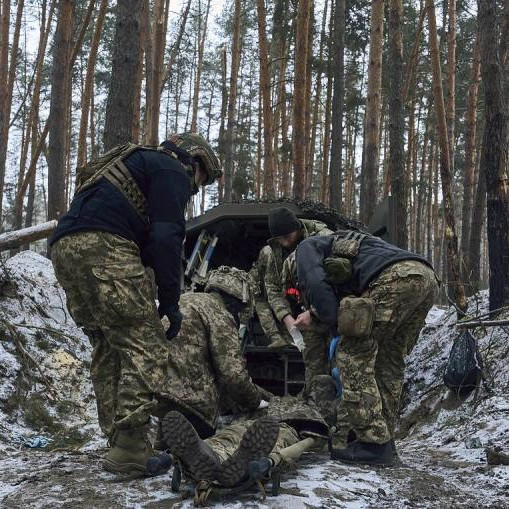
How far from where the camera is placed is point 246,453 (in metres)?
2.56

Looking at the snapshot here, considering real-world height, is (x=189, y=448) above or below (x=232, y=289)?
below

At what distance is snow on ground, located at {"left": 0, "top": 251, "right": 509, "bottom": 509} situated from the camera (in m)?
2.74

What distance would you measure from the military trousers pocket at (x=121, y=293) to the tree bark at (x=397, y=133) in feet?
18.1

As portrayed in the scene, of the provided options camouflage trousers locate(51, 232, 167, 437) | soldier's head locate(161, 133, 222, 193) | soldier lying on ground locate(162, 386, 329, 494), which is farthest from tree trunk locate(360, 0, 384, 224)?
soldier lying on ground locate(162, 386, 329, 494)

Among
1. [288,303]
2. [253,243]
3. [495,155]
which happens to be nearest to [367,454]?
[288,303]

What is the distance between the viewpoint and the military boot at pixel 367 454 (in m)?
3.41

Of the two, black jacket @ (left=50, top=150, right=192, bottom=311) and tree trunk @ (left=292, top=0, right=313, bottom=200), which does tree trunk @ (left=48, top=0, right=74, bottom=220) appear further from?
black jacket @ (left=50, top=150, right=192, bottom=311)

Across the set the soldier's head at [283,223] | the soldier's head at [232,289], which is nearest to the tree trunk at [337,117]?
the soldier's head at [283,223]

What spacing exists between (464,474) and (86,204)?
2486 millimetres

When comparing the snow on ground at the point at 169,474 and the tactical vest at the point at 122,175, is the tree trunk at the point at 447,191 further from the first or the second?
the tactical vest at the point at 122,175

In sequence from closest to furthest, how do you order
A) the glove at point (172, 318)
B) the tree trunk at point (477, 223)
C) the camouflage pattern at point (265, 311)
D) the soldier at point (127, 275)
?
1. the soldier at point (127, 275)
2. the glove at point (172, 318)
3. the camouflage pattern at point (265, 311)
4. the tree trunk at point (477, 223)

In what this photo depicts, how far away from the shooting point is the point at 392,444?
3.55 m

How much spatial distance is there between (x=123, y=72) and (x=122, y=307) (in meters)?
3.88

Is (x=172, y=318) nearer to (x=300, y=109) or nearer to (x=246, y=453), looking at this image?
(x=246, y=453)
